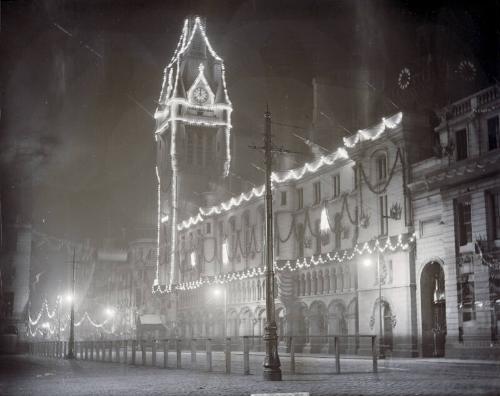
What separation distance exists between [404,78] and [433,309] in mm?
20977

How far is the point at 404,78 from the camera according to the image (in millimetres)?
60219

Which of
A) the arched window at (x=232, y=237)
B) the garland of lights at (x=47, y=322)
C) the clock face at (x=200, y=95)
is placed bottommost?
the garland of lights at (x=47, y=322)

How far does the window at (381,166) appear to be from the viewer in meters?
54.4

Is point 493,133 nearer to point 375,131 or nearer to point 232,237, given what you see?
point 375,131

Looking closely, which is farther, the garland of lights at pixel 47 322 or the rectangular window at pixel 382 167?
the garland of lights at pixel 47 322

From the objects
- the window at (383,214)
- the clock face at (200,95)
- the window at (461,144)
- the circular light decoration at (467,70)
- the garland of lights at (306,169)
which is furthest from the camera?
the clock face at (200,95)

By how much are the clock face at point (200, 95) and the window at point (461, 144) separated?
62933 millimetres

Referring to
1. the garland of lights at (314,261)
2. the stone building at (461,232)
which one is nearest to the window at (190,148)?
the garland of lights at (314,261)

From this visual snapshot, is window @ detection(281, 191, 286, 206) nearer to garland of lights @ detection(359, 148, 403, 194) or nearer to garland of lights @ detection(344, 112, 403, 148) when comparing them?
garland of lights @ detection(344, 112, 403, 148)

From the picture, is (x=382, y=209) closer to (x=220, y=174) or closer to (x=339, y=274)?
(x=339, y=274)

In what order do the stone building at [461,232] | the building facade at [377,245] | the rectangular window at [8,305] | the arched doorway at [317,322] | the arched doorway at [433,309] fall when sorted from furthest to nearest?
the rectangular window at [8,305]
the arched doorway at [317,322]
the arched doorway at [433,309]
the building facade at [377,245]
the stone building at [461,232]

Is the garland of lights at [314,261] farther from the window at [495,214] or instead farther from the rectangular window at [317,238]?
the window at [495,214]

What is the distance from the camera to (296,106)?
8088 centimetres

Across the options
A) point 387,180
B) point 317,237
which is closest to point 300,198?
point 317,237
